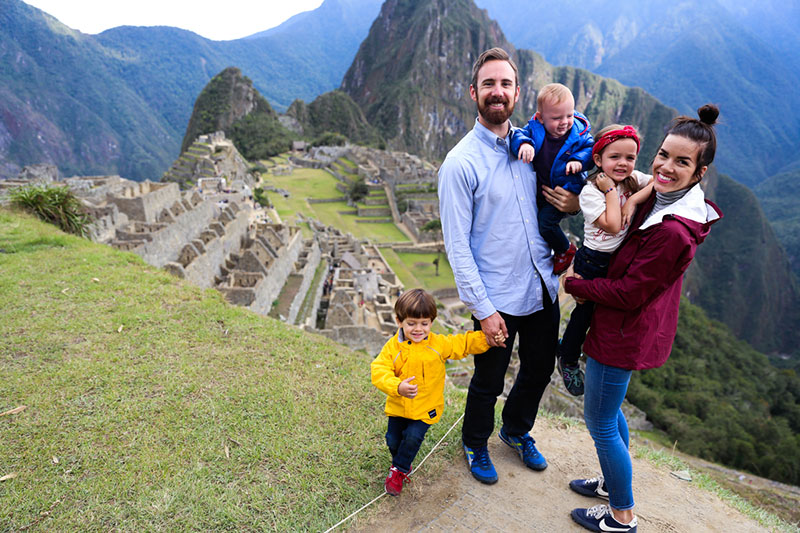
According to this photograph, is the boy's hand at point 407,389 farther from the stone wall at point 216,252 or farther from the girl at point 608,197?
the stone wall at point 216,252

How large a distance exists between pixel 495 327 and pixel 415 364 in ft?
1.84

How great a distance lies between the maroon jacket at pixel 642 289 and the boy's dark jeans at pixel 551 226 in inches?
12.0

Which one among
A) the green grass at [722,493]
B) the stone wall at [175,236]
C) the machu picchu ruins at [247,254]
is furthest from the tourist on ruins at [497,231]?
the stone wall at [175,236]

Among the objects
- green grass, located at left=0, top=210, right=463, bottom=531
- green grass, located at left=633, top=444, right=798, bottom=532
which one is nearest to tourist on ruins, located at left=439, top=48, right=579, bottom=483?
green grass, located at left=0, top=210, right=463, bottom=531

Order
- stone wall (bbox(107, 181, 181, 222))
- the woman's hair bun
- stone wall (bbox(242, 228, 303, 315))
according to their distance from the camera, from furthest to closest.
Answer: stone wall (bbox(107, 181, 181, 222)), stone wall (bbox(242, 228, 303, 315)), the woman's hair bun

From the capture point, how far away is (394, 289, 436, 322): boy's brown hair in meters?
2.64

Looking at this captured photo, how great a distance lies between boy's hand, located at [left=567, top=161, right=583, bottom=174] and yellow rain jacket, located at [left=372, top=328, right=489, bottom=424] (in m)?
1.10

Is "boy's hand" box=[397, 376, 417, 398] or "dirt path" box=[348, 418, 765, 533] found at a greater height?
"boy's hand" box=[397, 376, 417, 398]

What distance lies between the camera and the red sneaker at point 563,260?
8.93 feet

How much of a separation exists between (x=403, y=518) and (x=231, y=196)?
22831 mm

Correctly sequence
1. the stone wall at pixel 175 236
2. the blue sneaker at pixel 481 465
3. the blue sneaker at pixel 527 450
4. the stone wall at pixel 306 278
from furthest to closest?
the stone wall at pixel 306 278 → the stone wall at pixel 175 236 → the blue sneaker at pixel 527 450 → the blue sneaker at pixel 481 465

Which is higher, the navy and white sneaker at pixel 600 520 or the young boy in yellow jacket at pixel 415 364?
the young boy in yellow jacket at pixel 415 364

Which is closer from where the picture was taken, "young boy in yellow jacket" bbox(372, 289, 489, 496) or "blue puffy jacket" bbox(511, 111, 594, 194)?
"blue puffy jacket" bbox(511, 111, 594, 194)

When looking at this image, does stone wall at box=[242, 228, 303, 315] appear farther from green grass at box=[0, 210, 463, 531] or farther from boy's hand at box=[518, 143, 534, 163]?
boy's hand at box=[518, 143, 534, 163]
